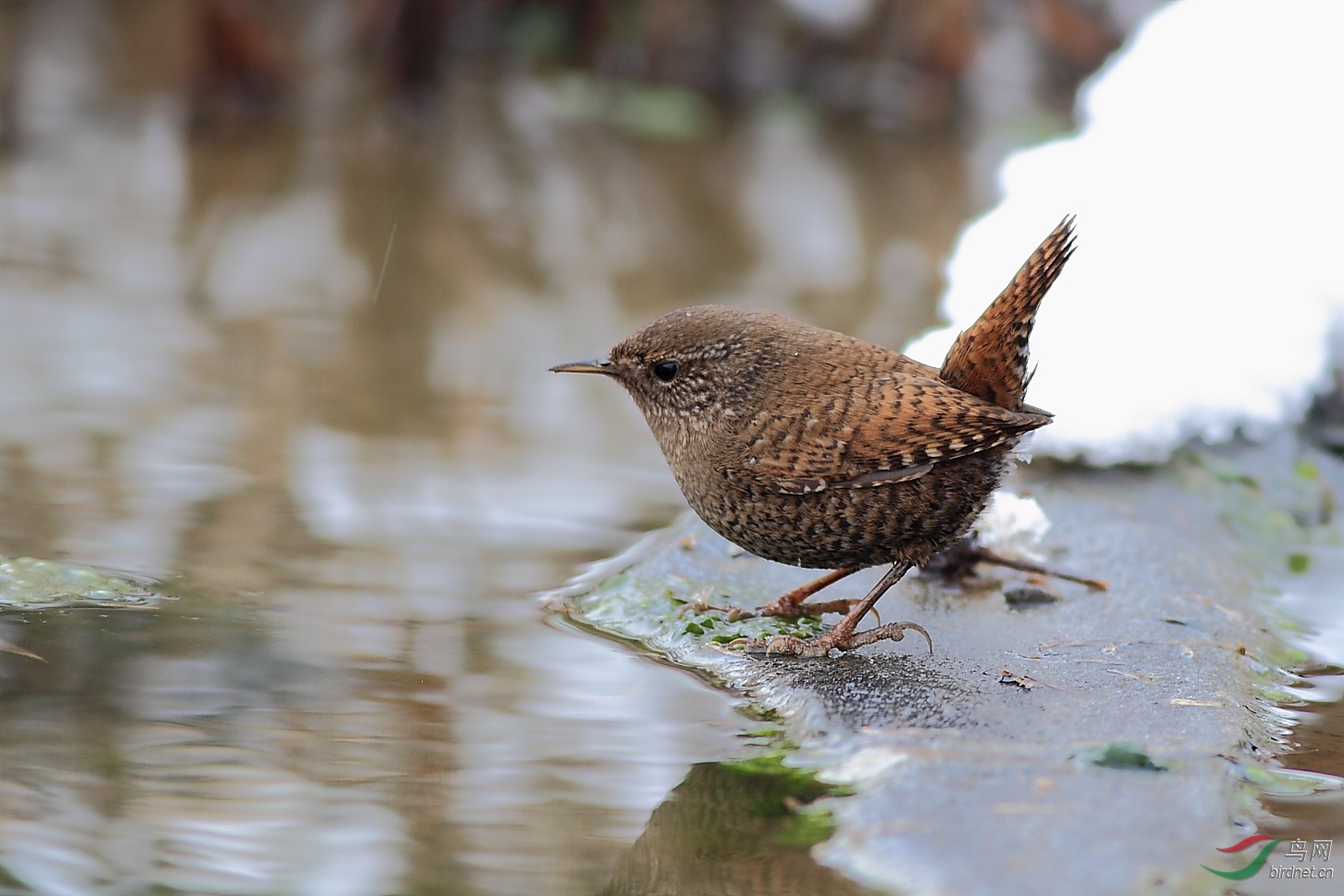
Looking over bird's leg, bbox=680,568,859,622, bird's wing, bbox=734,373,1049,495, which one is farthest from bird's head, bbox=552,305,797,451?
bird's leg, bbox=680,568,859,622

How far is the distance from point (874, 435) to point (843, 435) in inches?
3.0

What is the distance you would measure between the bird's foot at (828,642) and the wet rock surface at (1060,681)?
0.13ft

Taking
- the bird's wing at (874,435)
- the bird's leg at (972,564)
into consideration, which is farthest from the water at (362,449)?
the bird's leg at (972,564)

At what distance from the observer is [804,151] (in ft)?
34.7

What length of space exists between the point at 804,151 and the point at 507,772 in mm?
8208

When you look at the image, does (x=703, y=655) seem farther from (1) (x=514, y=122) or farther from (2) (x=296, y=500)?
(1) (x=514, y=122)

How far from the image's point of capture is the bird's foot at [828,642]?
3.62 metres

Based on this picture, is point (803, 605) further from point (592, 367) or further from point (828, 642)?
point (592, 367)

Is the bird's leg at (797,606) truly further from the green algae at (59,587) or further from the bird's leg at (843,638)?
the green algae at (59,587)

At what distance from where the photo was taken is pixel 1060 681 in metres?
3.39

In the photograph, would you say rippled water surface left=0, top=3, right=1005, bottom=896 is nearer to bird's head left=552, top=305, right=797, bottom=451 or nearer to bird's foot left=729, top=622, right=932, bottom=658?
bird's foot left=729, top=622, right=932, bottom=658

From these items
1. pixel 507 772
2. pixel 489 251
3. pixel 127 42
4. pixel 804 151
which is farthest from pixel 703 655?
pixel 127 42

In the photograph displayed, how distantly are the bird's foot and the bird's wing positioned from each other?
380 mm

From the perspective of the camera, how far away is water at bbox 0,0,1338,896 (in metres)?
2.73
